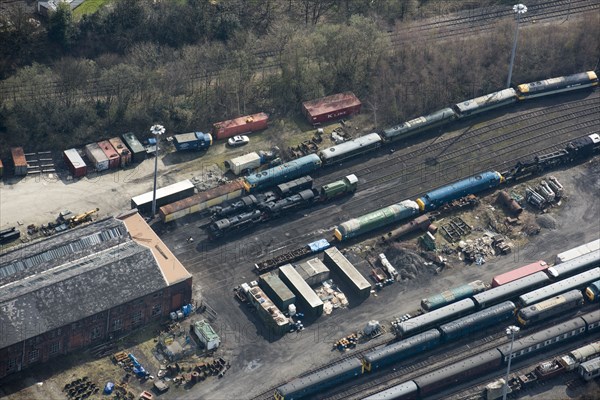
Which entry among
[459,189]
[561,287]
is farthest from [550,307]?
[459,189]

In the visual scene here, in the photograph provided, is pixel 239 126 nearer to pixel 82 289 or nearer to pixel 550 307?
pixel 82 289

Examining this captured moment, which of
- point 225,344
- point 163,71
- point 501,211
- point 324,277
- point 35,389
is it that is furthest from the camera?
point 163,71

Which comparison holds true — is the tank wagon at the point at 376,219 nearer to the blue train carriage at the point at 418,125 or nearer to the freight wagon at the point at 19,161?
the blue train carriage at the point at 418,125

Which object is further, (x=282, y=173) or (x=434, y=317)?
(x=282, y=173)

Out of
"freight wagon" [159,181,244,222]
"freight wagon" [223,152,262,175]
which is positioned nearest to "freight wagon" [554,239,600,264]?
"freight wagon" [159,181,244,222]

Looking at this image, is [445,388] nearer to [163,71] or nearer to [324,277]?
[324,277]

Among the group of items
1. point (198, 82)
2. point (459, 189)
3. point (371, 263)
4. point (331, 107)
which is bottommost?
point (371, 263)

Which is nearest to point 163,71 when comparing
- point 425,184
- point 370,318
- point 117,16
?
point 117,16

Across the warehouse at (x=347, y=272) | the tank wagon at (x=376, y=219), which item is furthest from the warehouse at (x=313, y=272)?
the tank wagon at (x=376, y=219)
